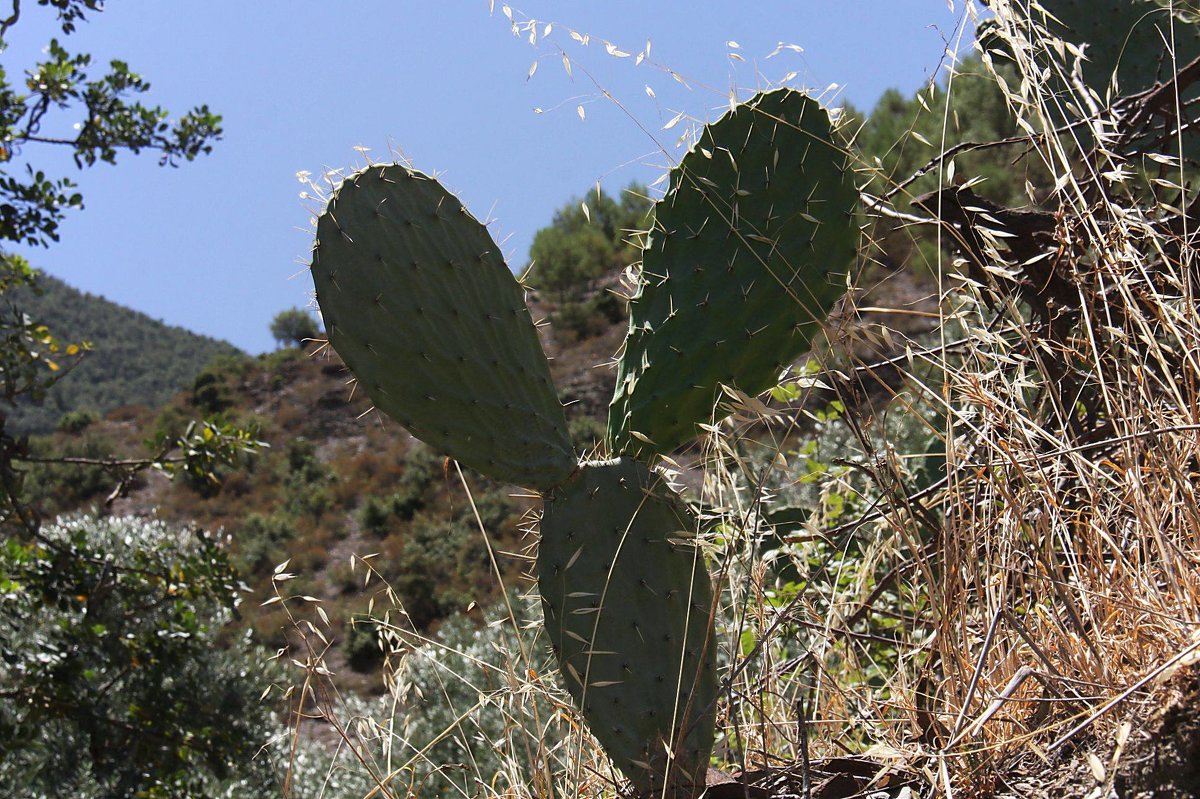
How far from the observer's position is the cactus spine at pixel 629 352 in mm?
1176

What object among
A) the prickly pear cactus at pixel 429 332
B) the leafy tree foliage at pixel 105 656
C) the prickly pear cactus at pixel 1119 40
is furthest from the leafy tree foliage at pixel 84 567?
the prickly pear cactus at pixel 1119 40

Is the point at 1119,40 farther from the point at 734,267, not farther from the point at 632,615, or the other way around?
the point at 632,615

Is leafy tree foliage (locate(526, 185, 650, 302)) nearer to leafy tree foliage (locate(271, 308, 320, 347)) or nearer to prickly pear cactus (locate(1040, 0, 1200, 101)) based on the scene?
leafy tree foliage (locate(271, 308, 320, 347))

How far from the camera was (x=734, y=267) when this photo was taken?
1.36m

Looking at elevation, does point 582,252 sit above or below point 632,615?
above

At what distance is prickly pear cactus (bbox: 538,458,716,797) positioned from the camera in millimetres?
1124

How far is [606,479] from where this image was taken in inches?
49.6

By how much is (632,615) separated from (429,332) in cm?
45

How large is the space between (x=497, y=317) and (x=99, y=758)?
8.24 ft

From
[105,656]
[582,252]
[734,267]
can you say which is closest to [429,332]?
[734,267]

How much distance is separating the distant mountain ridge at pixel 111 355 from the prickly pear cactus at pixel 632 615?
25.6m

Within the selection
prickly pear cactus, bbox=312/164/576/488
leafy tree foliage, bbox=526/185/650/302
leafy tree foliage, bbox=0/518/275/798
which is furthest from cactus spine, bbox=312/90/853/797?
leafy tree foliage, bbox=526/185/650/302

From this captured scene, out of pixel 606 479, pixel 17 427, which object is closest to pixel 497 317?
pixel 606 479

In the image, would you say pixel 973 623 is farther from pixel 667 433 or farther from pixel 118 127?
pixel 118 127
